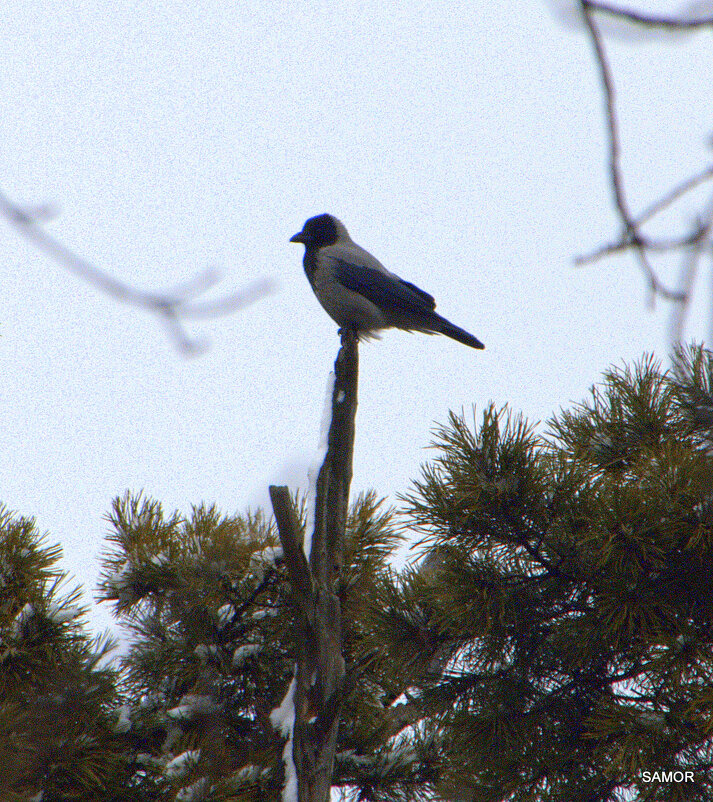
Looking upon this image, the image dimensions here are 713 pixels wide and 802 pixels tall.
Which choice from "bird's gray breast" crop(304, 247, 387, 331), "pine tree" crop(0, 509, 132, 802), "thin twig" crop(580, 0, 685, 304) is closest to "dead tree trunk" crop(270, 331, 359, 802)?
"pine tree" crop(0, 509, 132, 802)

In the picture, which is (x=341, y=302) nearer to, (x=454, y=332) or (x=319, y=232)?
(x=454, y=332)

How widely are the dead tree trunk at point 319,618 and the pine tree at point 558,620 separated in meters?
0.33

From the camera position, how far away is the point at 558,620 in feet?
5.69

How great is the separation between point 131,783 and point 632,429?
1.48m

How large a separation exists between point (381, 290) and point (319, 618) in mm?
2120

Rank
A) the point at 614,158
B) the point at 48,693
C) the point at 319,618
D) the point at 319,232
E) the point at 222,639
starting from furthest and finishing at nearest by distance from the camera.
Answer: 1. the point at 319,232
2. the point at 222,639
3. the point at 48,693
4. the point at 319,618
5. the point at 614,158

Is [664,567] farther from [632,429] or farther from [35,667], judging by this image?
[35,667]

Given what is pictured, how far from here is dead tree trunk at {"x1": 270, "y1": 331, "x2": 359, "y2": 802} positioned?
132 centimetres

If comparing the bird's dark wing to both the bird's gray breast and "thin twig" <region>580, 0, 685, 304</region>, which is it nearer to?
the bird's gray breast

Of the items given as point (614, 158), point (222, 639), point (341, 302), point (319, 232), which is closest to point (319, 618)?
point (222, 639)

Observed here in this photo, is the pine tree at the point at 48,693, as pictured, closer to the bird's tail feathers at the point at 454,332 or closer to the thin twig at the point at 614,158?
the thin twig at the point at 614,158

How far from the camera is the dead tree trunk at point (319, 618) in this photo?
132 cm

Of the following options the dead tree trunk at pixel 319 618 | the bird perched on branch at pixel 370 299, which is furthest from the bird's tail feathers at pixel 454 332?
the dead tree trunk at pixel 319 618

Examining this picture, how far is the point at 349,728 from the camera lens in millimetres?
1908
